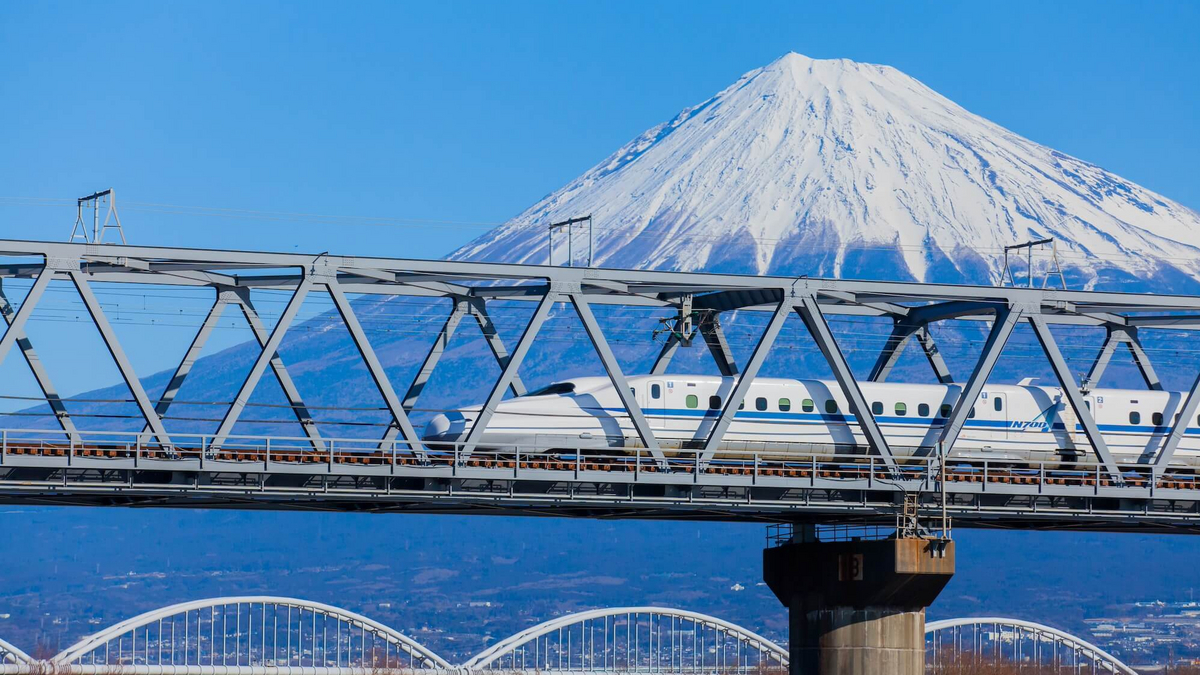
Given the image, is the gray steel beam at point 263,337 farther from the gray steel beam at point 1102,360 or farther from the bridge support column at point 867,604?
the gray steel beam at point 1102,360

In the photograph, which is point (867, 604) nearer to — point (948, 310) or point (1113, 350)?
point (948, 310)

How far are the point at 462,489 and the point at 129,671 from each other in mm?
49854

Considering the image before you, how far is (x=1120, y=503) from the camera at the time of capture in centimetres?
7081

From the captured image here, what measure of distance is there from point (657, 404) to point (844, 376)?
10145mm

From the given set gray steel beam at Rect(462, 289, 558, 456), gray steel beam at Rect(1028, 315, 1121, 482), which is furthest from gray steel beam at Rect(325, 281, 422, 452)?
gray steel beam at Rect(1028, 315, 1121, 482)

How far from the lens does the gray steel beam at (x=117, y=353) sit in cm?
5922

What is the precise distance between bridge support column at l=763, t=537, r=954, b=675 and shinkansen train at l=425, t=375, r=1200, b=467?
7.09m

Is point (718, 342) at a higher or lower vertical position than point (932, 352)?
lower

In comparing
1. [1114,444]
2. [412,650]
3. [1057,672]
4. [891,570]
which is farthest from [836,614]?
[1057,672]

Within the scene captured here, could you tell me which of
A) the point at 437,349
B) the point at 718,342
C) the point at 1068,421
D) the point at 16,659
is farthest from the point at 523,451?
the point at 16,659

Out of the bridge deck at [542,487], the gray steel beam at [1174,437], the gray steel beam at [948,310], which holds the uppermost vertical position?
the gray steel beam at [948,310]

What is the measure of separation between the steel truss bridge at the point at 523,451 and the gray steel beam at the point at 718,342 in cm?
30

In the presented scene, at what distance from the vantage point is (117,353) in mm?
60938

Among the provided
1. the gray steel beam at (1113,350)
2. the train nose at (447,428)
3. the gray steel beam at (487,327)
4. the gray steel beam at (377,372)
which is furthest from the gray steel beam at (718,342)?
the gray steel beam at (377,372)
